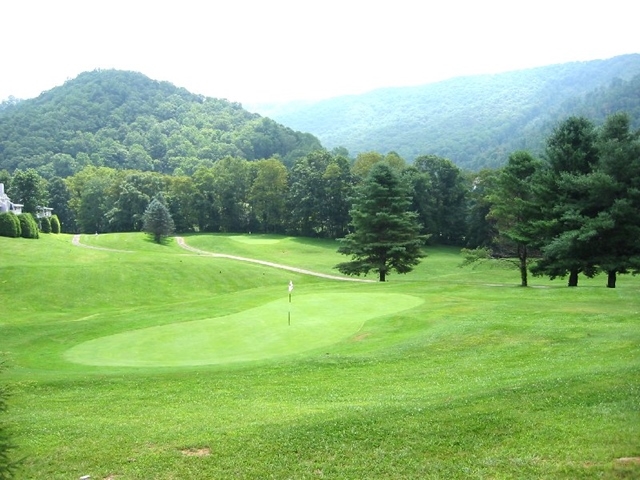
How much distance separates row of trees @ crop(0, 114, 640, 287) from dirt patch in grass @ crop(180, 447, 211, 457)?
27.7m

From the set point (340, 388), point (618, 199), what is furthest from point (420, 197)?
point (340, 388)

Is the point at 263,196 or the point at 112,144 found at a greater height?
the point at 112,144

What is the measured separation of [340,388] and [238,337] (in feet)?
22.0

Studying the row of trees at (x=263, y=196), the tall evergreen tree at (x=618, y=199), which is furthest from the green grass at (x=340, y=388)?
the row of trees at (x=263, y=196)

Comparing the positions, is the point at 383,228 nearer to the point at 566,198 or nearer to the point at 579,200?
the point at 566,198

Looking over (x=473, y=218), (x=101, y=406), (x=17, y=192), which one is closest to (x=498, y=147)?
(x=473, y=218)

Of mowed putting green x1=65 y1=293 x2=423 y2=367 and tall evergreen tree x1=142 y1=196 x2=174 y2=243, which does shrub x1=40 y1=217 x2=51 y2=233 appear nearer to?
tall evergreen tree x1=142 y1=196 x2=174 y2=243

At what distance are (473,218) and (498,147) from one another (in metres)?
122

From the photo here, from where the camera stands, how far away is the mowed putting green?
17609mm

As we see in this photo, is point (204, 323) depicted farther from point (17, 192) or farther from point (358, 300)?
point (17, 192)

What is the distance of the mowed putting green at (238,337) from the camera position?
1761 cm

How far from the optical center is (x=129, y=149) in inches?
7180

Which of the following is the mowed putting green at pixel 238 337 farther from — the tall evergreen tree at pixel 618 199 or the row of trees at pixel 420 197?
the row of trees at pixel 420 197

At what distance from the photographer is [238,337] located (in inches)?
774
